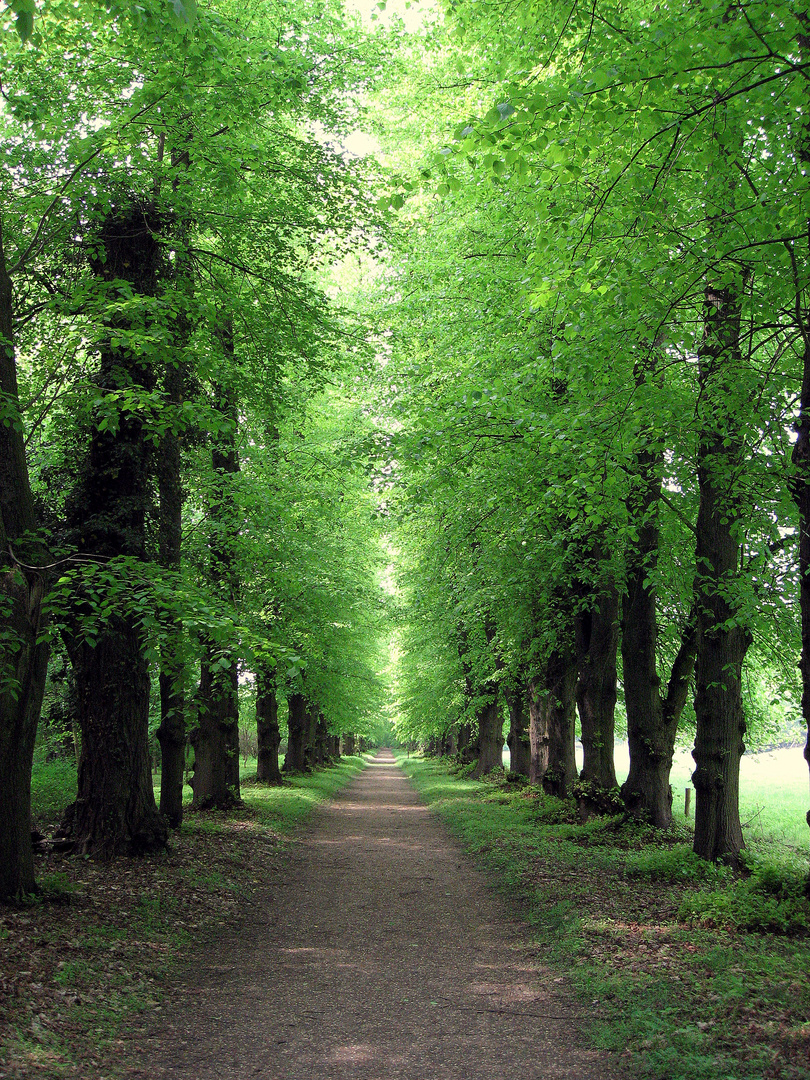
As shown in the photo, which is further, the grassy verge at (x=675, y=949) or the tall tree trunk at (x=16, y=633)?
the tall tree trunk at (x=16, y=633)

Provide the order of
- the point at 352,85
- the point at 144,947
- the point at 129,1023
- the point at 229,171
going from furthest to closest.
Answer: the point at 352,85 → the point at 229,171 → the point at 144,947 → the point at 129,1023

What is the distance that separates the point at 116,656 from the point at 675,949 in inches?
309

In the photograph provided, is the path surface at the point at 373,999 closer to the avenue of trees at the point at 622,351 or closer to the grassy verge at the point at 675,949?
the grassy verge at the point at 675,949

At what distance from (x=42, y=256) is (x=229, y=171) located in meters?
3.28

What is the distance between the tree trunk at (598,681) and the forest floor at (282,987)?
512 centimetres

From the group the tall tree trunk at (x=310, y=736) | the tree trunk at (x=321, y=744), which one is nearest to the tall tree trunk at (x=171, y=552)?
the tall tree trunk at (x=310, y=736)

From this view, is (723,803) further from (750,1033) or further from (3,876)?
(3,876)

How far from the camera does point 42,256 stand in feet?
35.6

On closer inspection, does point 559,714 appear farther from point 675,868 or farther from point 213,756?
point 675,868

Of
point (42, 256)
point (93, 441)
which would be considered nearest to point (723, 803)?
point (93, 441)

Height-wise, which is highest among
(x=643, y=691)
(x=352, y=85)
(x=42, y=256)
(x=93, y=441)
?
(x=352, y=85)

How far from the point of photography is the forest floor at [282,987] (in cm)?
501

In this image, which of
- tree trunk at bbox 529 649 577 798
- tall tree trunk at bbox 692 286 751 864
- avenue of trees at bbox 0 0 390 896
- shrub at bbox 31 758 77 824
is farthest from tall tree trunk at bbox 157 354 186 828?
tree trunk at bbox 529 649 577 798

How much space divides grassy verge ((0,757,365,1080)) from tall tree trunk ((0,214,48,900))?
57cm
